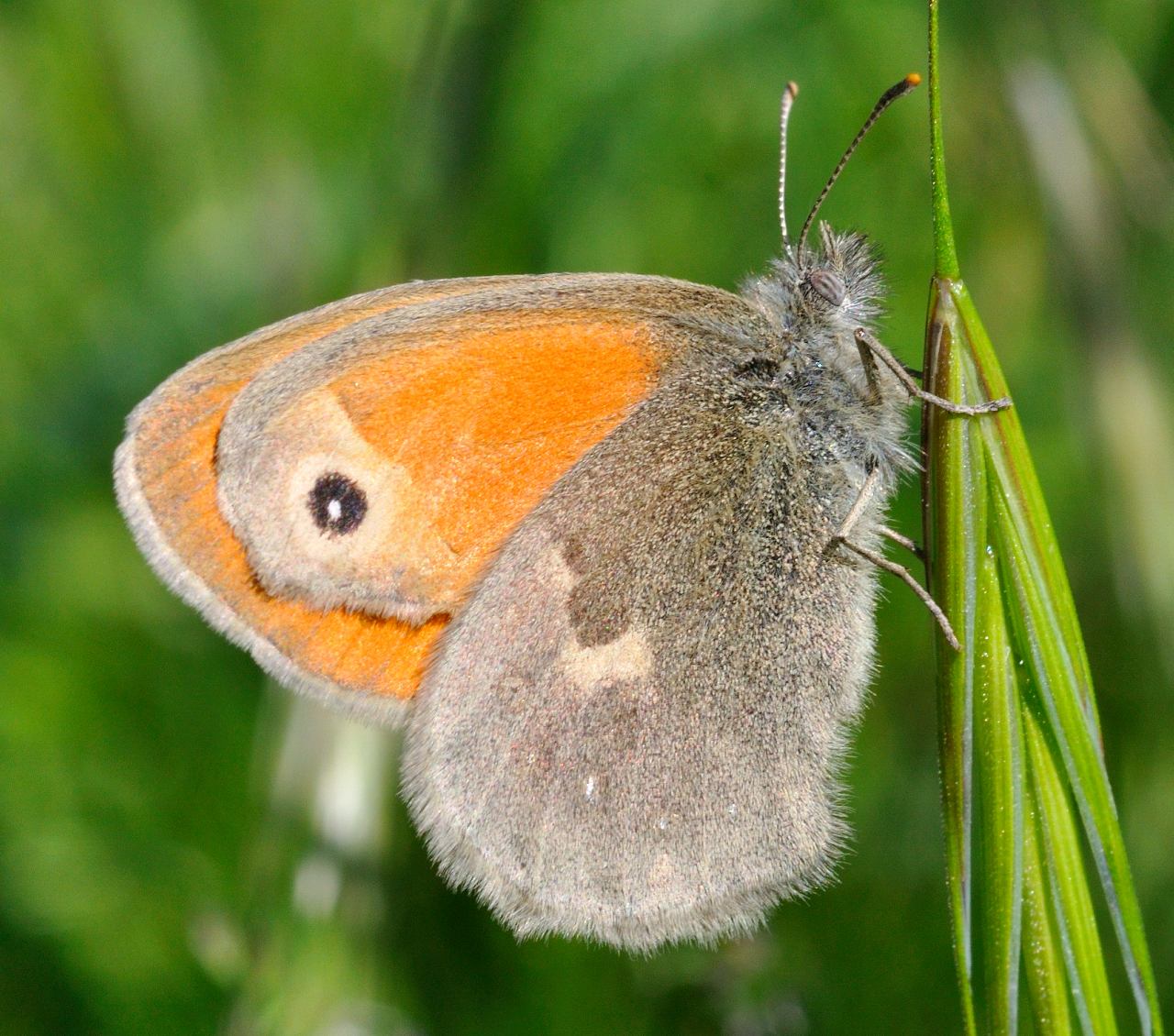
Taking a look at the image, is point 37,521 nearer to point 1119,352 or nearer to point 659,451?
point 659,451

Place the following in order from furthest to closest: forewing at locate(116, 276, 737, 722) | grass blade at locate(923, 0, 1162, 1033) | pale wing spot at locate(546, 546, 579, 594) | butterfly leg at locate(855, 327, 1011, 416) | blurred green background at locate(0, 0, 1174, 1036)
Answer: blurred green background at locate(0, 0, 1174, 1036)
pale wing spot at locate(546, 546, 579, 594)
forewing at locate(116, 276, 737, 722)
butterfly leg at locate(855, 327, 1011, 416)
grass blade at locate(923, 0, 1162, 1033)

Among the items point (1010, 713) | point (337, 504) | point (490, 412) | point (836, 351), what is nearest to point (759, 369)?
point (836, 351)

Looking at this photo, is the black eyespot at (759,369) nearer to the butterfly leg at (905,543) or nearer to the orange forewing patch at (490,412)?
the orange forewing patch at (490,412)

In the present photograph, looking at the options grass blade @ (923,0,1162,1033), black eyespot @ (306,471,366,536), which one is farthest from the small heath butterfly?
grass blade @ (923,0,1162,1033)

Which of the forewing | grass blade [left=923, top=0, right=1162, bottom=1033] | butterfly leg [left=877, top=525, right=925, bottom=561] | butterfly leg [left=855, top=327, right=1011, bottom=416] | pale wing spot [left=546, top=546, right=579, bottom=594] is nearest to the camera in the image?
grass blade [left=923, top=0, right=1162, bottom=1033]

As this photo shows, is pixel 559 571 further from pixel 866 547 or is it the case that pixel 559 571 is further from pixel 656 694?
pixel 866 547

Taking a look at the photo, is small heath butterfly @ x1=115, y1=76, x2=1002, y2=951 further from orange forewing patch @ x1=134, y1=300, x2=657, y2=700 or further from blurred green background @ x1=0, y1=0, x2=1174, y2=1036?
blurred green background @ x1=0, y1=0, x2=1174, y2=1036

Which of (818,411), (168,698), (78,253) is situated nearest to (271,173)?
(78,253)
